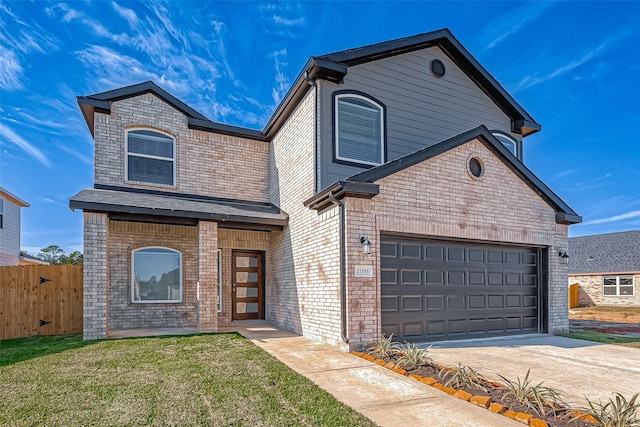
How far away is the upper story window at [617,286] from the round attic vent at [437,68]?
22607 millimetres

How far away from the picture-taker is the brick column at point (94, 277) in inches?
332

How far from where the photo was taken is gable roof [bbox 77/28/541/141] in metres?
8.94

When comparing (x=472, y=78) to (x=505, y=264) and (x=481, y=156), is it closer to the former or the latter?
(x=481, y=156)

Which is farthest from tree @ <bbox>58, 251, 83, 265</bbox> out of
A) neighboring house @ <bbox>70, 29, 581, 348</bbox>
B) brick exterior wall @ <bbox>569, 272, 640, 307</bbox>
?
brick exterior wall @ <bbox>569, 272, 640, 307</bbox>

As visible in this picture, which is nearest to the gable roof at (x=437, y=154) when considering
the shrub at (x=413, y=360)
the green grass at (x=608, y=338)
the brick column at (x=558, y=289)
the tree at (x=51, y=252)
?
the brick column at (x=558, y=289)

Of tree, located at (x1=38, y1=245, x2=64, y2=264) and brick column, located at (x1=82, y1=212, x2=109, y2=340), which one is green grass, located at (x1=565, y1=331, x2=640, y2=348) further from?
tree, located at (x1=38, y1=245, x2=64, y2=264)

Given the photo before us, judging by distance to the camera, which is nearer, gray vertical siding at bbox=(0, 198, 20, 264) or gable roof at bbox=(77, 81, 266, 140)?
gable roof at bbox=(77, 81, 266, 140)

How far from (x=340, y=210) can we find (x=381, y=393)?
357 centimetres

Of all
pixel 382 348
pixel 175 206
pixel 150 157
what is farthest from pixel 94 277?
pixel 382 348

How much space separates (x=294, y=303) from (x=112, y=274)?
15.8 ft

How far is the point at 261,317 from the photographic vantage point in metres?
11.6

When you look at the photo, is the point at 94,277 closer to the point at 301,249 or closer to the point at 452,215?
the point at 301,249

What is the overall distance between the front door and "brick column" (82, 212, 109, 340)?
11.7ft

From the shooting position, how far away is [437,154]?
27.1 ft
